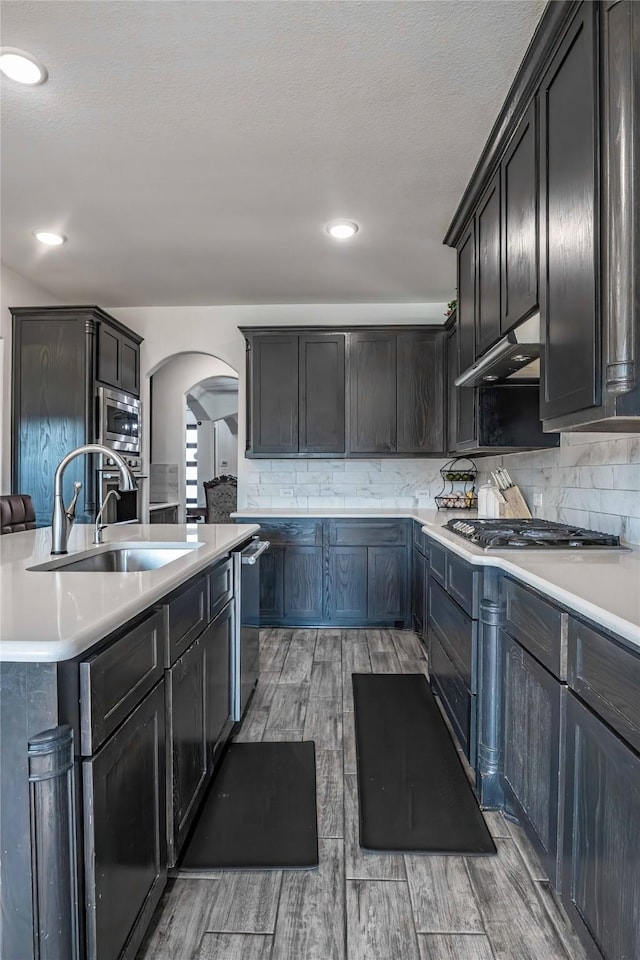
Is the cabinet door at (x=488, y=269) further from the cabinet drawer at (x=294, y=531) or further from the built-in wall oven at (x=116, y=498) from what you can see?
the built-in wall oven at (x=116, y=498)

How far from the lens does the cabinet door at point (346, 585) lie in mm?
4258

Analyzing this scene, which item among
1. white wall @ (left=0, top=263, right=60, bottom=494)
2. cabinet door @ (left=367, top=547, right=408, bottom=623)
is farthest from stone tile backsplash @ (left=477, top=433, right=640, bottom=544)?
white wall @ (left=0, top=263, right=60, bottom=494)

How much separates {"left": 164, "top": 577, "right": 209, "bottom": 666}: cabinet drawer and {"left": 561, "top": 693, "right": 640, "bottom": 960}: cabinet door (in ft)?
3.49

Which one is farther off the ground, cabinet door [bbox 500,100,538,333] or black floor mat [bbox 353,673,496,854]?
cabinet door [bbox 500,100,538,333]

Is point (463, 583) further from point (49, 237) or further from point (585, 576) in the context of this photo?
point (49, 237)

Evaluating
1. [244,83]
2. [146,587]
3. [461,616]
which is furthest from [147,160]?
[461,616]

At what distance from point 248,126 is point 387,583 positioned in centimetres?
312

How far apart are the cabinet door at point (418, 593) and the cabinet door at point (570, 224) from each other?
81.9 inches

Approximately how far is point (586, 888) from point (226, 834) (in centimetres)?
113

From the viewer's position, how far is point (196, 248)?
3.63 meters

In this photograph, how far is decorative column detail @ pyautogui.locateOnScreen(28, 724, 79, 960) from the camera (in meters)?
0.96

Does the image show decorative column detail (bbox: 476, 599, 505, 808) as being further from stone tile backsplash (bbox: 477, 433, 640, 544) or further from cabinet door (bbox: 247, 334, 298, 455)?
cabinet door (bbox: 247, 334, 298, 455)

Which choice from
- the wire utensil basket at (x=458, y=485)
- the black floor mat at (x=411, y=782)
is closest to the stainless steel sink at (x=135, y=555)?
the black floor mat at (x=411, y=782)

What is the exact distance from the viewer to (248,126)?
7.65 feet
